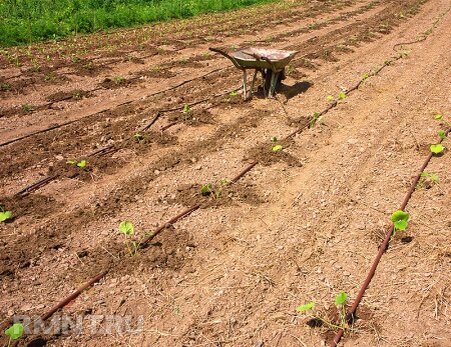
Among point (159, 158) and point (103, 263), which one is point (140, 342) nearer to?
point (103, 263)

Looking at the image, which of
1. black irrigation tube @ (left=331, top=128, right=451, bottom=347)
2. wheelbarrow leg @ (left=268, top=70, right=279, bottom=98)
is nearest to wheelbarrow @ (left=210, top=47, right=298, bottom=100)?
wheelbarrow leg @ (left=268, top=70, right=279, bottom=98)

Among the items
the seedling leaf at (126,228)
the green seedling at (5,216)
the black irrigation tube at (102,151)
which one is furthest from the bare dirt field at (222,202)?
the seedling leaf at (126,228)

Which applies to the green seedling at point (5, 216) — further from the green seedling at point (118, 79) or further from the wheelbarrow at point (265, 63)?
the green seedling at point (118, 79)

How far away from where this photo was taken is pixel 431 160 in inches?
226

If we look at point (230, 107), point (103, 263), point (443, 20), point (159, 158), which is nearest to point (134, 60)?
point (230, 107)

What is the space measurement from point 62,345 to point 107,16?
1396 cm

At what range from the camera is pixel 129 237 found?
436 cm

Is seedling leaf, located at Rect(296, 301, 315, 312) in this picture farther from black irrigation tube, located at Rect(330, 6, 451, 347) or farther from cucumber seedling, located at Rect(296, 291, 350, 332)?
black irrigation tube, located at Rect(330, 6, 451, 347)

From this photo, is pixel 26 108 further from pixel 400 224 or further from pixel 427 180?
pixel 427 180

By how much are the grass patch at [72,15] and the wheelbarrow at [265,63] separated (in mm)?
8151

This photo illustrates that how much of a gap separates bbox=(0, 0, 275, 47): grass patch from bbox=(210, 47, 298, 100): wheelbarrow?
26.7ft

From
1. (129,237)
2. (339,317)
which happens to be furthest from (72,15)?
(339,317)

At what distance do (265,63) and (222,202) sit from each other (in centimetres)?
330

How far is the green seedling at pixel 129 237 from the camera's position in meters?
4.07
